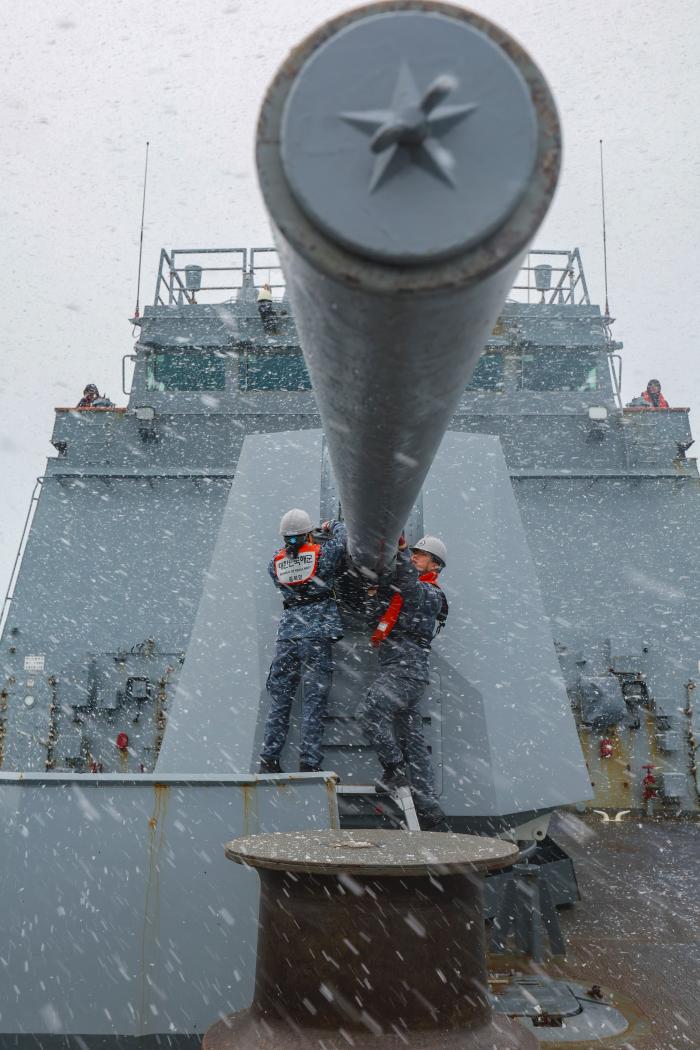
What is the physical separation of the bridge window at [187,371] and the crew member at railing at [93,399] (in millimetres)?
621

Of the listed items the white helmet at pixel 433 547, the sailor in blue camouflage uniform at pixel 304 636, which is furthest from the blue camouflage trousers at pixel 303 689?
the white helmet at pixel 433 547

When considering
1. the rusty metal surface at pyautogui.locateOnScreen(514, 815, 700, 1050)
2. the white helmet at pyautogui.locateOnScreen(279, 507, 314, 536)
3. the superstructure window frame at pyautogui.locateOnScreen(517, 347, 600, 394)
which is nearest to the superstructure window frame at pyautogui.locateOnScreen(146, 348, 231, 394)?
the superstructure window frame at pyautogui.locateOnScreen(517, 347, 600, 394)

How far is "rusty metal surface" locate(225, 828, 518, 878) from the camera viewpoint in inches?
80.3

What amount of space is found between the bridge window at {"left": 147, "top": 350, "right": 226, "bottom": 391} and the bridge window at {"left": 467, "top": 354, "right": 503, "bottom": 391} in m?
2.36

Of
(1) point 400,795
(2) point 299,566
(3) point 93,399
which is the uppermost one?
(3) point 93,399

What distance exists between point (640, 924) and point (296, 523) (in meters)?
2.50

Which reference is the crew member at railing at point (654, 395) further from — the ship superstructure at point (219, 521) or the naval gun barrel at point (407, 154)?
the naval gun barrel at point (407, 154)

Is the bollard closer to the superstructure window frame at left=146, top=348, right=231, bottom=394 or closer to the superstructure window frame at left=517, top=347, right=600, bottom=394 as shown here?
the superstructure window frame at left=517, top=347, right=600, bottom=394

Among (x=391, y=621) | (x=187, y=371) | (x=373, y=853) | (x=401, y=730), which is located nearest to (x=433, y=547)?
(x=391, y=621)

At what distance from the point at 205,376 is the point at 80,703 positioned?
129 inches

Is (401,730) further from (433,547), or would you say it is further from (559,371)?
(559,371)

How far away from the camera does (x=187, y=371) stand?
9.35 metres

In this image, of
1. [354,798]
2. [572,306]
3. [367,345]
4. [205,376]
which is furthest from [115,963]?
Answer: [572,306]

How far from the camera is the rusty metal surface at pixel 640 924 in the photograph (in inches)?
124
